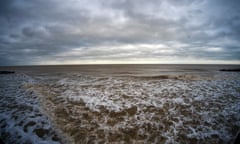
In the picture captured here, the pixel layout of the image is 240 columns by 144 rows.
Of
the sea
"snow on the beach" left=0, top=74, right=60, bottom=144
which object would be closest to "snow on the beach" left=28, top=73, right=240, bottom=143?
the sea

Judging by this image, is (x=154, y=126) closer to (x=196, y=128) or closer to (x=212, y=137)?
(x=196, y=128)

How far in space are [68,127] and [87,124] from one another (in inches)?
34.8

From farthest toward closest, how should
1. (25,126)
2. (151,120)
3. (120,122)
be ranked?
(151,120) < (120,122) < (25,126)

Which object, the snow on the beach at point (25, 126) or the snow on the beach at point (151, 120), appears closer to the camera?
the snow on the beach at point (25, 126)

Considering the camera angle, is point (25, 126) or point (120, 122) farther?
point (120, 122)

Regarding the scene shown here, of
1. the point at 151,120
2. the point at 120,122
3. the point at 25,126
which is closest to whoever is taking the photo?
the point at 25,126

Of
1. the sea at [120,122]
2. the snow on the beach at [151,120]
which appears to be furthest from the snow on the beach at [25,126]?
the snow on the beach at [151,120]

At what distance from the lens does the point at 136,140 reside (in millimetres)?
4492

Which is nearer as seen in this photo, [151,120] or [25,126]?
[25,126]

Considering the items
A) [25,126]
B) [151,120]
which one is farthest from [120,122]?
[25,126]

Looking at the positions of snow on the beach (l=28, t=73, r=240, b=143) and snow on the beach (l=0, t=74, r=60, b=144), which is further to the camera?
snow on the beach (l=28, t=73, r=240, b=143)

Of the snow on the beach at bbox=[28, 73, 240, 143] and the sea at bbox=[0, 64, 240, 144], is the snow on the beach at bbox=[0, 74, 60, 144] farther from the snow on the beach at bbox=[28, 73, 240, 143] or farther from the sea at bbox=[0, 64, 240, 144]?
the snow on the beach at bbox=[28, 73, 240, 143]

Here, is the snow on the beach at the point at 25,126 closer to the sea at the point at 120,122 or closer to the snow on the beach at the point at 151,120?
the sea at the point at 120,122

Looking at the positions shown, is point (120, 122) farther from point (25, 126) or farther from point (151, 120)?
point (25, 126)
